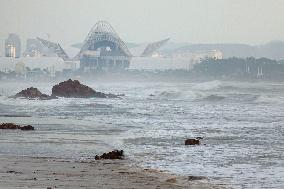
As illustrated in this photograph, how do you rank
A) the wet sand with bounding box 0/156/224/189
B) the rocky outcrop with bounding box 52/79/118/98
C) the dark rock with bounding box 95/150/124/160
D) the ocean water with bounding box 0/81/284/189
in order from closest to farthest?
the wet sand with bounding box 0/156/224/189 < the ocean water with bounding box 0/81/284/189 < the dark rock with bounding box 95/150/124/160 < the rocky outcrop with bounding box 52/79/118/98

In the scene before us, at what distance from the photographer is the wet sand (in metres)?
12.4

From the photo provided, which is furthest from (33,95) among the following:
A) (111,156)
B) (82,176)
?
(82,176)

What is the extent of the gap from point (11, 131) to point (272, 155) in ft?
44.3

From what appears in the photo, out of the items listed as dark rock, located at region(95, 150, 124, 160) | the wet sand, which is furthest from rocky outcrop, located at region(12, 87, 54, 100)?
the wet sand

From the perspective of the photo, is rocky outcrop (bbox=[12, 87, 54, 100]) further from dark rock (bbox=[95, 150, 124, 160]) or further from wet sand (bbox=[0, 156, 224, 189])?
wet sand (bbox=[0, 156, 224, 189])

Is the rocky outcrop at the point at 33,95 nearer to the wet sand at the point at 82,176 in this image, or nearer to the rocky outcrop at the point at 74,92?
the rocky outcrop at the point at 74,92

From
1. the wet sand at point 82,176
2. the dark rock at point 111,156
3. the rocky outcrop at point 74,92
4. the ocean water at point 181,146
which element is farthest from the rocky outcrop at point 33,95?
the wet sand at point 82,176

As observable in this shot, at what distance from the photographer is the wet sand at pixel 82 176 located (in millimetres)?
12445

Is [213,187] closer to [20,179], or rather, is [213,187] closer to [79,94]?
[20,179]

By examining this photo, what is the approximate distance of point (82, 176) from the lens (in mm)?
13719

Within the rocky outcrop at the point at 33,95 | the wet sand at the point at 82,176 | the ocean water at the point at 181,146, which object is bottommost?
the rocky outcrop at the point at 33,95

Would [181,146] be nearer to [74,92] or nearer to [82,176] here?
[82,176]

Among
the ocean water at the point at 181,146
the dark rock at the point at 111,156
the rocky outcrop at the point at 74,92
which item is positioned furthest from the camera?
the rocky outcrop at the point at 74,92

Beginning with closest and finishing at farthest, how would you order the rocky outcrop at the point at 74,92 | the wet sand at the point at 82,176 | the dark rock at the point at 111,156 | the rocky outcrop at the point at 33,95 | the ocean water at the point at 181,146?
the wet sand at the point at 82,176
the ocean water at the point at 181,146
the dark rock at the point at 111,156
the rocky outcrop at the point at 33,95
the rocky outcrop at the point at 74,92
